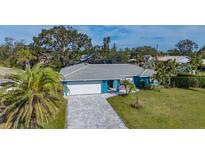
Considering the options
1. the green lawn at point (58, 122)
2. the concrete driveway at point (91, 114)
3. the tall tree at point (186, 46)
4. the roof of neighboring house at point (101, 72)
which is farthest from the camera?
the tall tree at point (186, 46)

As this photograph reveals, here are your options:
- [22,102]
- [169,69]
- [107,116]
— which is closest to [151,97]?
[169,69]

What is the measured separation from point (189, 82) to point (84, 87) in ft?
56.4

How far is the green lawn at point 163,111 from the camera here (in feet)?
46.7

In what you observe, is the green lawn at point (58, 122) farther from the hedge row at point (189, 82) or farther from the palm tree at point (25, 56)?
the palm tree at point (25, 56)

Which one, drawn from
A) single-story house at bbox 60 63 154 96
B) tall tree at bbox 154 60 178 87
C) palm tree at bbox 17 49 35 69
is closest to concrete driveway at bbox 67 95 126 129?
single-story house at bbox 60 63 154 96

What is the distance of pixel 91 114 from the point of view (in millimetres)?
16234

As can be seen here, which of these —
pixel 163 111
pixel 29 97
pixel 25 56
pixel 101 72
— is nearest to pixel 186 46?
pixel 101 72

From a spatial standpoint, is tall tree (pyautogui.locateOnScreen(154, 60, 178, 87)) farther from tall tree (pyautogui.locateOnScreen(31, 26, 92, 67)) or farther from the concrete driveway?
tall tree (pyautogui.locateOnScreen(31, 26, 92, 67))

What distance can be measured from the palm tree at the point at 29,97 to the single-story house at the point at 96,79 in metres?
9.87

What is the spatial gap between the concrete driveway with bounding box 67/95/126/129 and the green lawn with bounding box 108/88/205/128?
2.52 ft

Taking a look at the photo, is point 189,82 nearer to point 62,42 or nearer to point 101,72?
point 101,72

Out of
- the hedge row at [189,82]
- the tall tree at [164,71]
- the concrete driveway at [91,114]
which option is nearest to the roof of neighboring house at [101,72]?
the tall tree at [164,71]

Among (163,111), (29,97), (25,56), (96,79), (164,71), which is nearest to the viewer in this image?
(29,97)

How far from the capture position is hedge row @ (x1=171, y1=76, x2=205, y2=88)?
29.6 meters
